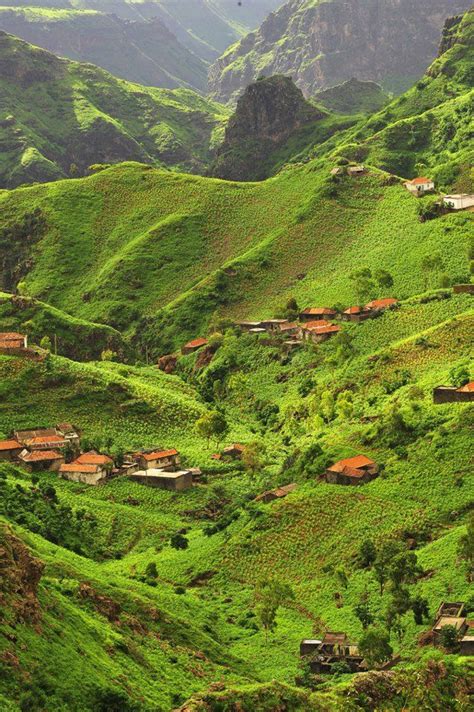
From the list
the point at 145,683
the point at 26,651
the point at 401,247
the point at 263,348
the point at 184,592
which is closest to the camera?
the point at 26,651

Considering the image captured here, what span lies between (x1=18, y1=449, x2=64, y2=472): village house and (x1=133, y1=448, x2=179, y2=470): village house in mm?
7878

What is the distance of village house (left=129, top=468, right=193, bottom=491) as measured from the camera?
130m

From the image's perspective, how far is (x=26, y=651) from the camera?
66.4m

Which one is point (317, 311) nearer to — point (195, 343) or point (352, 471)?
point (195, 343)

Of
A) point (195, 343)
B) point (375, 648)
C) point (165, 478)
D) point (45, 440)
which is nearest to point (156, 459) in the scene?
point (165, 478)

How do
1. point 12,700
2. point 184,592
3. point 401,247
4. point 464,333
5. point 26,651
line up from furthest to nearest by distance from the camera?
point 401,247
point 464,333
point 184,592
point 26,651
point 12,700

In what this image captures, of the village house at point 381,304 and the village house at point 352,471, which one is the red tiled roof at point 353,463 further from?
the village house at point 381,304

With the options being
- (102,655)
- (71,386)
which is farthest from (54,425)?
(102,655)

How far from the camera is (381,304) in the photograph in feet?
568

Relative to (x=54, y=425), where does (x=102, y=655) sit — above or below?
above

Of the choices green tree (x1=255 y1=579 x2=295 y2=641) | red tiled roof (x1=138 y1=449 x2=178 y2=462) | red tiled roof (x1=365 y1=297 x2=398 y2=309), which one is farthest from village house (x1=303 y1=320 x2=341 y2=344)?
green tree (x1=255 y1=579 x2=295 y2=641)

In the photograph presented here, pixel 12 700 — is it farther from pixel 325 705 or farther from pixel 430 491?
pixel 430 491

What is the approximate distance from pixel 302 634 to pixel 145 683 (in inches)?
831

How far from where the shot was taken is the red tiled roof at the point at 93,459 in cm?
13275
